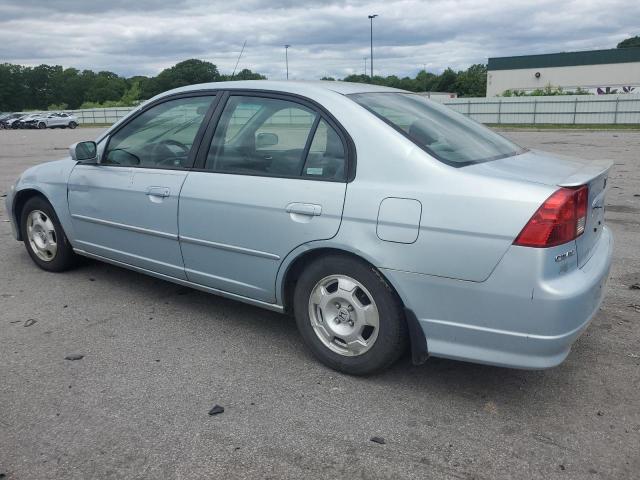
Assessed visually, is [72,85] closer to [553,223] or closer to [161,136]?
[161,136]

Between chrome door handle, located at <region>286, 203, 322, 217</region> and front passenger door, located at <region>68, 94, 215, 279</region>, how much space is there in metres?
0.97

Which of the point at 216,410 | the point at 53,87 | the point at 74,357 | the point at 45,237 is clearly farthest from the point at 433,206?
the point at 53,87

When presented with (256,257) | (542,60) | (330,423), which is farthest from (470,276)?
(542,60)

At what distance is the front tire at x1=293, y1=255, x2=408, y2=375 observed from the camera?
308 centimetres

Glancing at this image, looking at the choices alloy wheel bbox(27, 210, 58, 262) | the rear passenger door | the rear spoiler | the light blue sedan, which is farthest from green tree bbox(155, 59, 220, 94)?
the rear spoiler

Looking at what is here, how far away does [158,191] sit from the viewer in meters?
4.02

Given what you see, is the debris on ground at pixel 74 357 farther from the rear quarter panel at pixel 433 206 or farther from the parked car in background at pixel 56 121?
the parked car in background at pixel 56 121

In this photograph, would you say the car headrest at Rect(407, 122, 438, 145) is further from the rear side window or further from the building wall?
the building wall

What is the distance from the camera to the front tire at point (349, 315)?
3.08 metres

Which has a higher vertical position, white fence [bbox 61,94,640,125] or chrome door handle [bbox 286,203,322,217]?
chrome door handle [bbox 286,203,322,217]

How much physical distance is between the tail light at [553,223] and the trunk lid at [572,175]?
7 cm

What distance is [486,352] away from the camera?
286 cm

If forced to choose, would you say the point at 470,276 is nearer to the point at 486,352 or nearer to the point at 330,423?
the point at 486,352

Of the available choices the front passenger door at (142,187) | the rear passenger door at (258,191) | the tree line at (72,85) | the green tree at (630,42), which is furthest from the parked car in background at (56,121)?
the green tree at (630,42)
